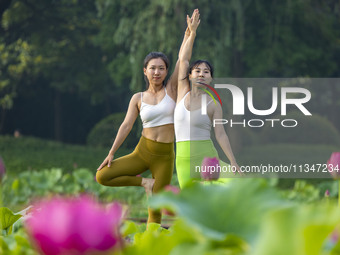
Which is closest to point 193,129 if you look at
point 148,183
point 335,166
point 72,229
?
point 148,183

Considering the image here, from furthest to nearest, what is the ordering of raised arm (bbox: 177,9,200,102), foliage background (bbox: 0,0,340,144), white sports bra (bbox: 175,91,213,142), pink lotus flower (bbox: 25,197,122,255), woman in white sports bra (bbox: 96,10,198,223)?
1. foliage background (bbox: 0,0,340,144)
2. woman in white sports bra (bbox: 96,10,198,223)
3. raised arm (bbox: 177,9,200,102)
4. white sports bra (bbox: 175,91,213,142)
5. pink lotus flower (bbox: 25,197,122,255)

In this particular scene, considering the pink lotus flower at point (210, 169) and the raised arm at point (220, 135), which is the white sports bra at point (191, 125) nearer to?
the raised arm at point (220, 135)

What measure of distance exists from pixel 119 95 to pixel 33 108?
10.7 ft

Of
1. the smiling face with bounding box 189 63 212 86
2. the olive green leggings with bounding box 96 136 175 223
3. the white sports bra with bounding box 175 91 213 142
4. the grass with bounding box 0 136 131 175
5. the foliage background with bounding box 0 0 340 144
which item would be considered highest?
the foliage background with bounding box 0 0 340 144

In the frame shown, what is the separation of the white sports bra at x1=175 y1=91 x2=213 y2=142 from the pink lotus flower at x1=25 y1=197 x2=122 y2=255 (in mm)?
3142

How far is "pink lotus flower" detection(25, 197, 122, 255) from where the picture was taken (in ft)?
1.96

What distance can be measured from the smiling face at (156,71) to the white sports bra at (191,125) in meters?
0.34

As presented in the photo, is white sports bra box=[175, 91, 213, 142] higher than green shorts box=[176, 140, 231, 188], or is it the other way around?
white sports bra box=[175, 91, 213, 142]

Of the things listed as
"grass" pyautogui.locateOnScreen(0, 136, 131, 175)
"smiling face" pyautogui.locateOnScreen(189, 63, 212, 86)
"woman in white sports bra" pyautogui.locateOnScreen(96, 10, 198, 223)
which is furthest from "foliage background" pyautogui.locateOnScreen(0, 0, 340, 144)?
"smiling face" pyautogui.locateOnScreen(189, 63, 212, 86)

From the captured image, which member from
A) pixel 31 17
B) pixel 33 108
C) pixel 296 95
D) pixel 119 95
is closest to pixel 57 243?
pixel 31 17

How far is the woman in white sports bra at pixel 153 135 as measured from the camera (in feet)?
13.0

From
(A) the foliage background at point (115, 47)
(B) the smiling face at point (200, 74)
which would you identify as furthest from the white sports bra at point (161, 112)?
(A) the foliage background at point (115, 47)

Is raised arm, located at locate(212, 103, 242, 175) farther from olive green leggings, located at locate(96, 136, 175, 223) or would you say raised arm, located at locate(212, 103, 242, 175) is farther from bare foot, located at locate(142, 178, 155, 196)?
bare foot, located at locate(142, 178, 155, 196)

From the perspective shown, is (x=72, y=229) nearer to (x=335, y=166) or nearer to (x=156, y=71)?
(x=335, y=166)
